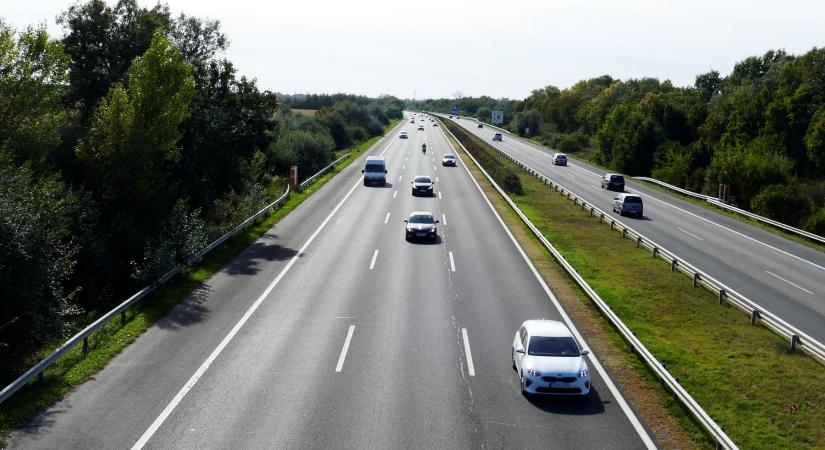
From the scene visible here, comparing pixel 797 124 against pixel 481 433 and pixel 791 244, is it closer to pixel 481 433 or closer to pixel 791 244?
pixel 791 244

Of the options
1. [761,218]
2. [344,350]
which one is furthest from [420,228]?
[761,218]

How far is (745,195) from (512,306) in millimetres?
41769

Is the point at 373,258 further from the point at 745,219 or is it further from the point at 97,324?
the point at 745,219

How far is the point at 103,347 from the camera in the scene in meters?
18.9

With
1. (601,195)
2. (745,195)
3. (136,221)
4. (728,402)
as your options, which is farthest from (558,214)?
(728,402)

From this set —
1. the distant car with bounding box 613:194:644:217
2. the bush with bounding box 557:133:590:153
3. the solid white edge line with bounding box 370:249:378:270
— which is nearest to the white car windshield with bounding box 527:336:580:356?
the solid white edge line with bounding box 370:249:378:270

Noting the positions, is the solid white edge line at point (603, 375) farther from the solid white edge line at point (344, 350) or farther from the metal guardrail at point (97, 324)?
the metal guardrail at point (97, 324)

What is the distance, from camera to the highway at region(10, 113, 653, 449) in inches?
551

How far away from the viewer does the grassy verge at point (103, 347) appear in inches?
585

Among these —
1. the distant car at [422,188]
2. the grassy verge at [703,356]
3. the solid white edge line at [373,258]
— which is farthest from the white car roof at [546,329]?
the distant car at [422,188]

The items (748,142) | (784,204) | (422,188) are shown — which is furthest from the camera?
(748,142)

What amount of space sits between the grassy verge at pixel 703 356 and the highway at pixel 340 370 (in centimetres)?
142

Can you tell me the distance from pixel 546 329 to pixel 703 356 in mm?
5335

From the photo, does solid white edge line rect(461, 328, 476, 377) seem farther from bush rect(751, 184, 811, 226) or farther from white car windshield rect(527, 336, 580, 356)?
bush rect(751, 184, 811, 226)
